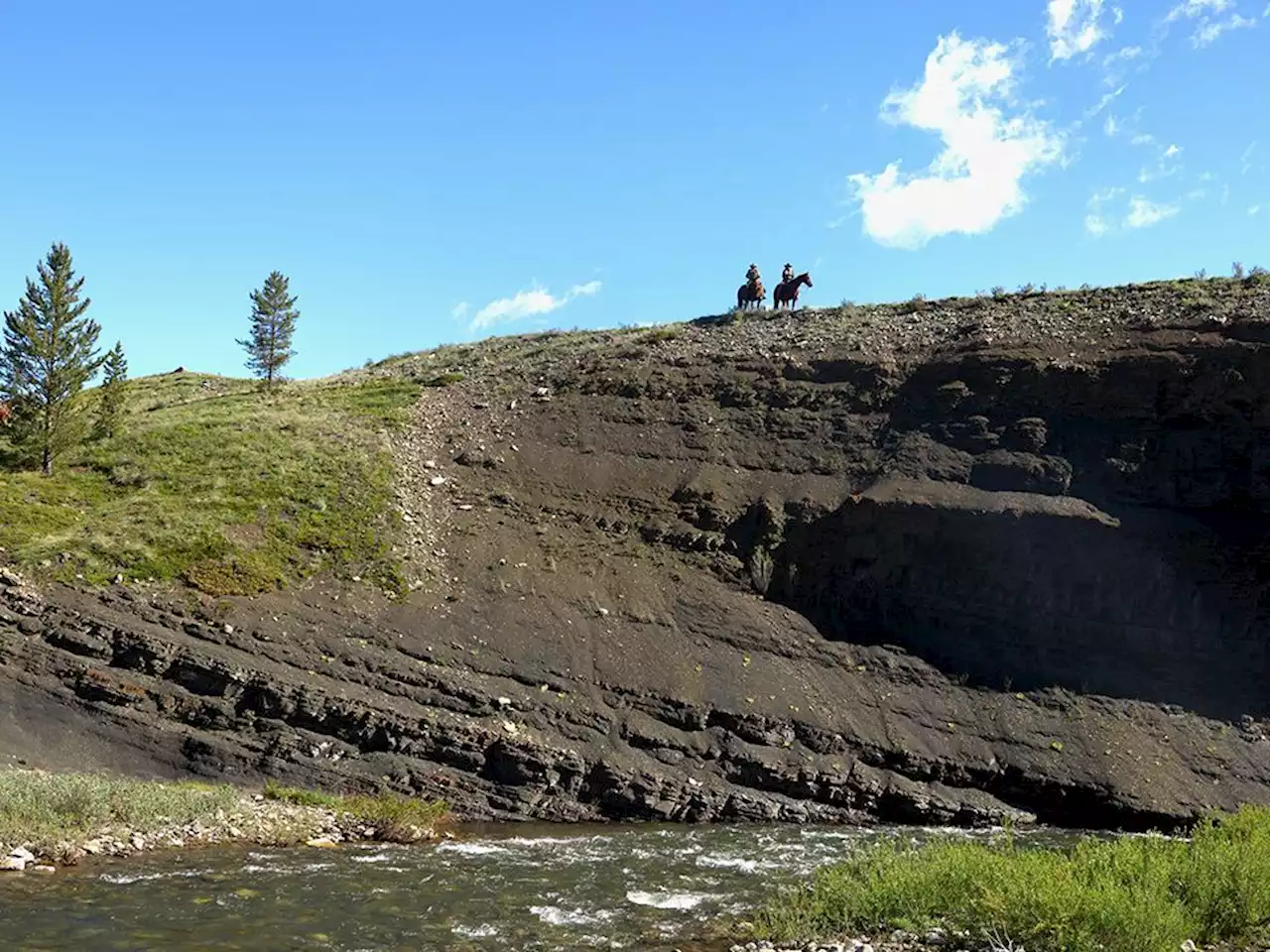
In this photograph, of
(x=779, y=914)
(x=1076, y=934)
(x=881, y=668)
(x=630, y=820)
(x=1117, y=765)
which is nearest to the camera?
(x=1076, y=934)

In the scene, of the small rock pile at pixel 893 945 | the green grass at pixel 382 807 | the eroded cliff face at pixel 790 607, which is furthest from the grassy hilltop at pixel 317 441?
the small rock pile at pixel 893 945

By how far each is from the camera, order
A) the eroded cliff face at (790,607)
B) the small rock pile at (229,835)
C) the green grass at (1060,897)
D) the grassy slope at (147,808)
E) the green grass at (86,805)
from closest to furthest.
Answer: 1. the green grass at (1060,897)
2. the small rock pile at (229,835)
3. the green grass at (86,805)
4. the grassy slope at (147,808)
5. the eroded cliff face at (790,607)

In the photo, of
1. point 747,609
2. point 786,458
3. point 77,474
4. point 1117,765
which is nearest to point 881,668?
point 747,609

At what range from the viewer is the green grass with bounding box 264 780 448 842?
59.0 feet

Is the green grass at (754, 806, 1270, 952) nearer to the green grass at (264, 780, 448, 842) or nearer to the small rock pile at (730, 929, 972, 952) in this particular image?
the small rock pile at (730, 929, 972, 952)

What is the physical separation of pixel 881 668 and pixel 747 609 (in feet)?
14.5

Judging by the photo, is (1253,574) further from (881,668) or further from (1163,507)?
(881,668)

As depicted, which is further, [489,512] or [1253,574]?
[489,512]

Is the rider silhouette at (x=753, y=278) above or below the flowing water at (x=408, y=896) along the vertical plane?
above

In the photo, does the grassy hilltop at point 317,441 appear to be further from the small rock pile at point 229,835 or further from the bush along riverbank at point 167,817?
the small rock pile at point 229,835

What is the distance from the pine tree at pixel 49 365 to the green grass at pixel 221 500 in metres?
1.18

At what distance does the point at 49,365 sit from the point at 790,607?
26.2 meters

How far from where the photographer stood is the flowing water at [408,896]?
11477mm

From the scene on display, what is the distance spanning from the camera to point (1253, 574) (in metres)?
29.5
